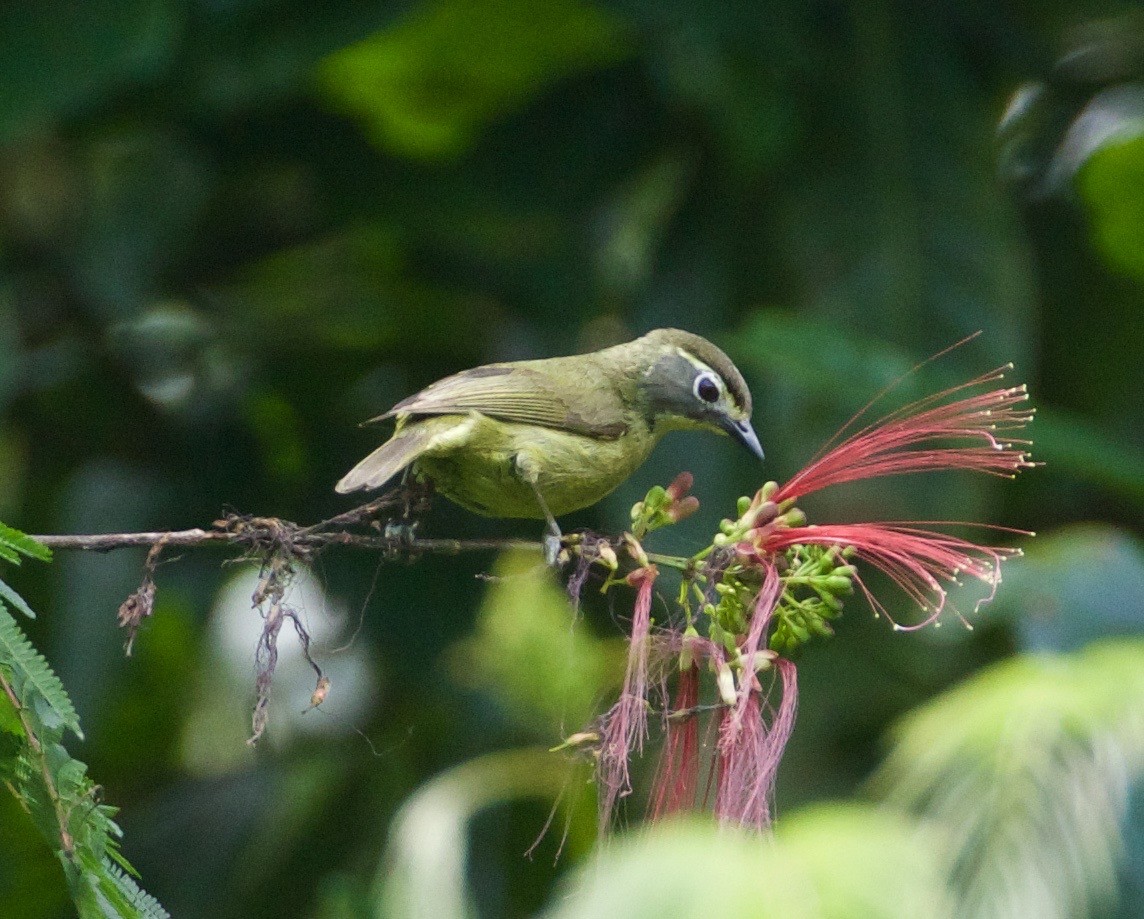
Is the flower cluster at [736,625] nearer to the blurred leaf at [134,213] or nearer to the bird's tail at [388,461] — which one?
the bird's tail at [388,461]

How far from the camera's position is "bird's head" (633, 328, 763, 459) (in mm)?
4684

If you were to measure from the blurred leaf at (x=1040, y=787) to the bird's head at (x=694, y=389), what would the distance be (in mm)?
1917

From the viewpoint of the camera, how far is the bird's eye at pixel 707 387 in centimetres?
467

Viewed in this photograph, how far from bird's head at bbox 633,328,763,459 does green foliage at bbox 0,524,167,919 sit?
98.5 inches

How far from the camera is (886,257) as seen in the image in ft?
20.4

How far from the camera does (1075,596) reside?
191 inches

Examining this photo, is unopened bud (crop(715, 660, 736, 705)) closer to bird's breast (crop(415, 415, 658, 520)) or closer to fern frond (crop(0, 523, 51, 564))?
fern frond (crop(0, 523, 51, 564))

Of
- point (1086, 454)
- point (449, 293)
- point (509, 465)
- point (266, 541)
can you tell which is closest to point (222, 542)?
point (266, 541)

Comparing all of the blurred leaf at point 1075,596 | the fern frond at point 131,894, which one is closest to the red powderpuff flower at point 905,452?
the fern frond at point 131,894

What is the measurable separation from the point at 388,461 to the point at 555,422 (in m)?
0.74

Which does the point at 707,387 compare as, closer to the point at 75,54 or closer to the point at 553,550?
the point at 553,550

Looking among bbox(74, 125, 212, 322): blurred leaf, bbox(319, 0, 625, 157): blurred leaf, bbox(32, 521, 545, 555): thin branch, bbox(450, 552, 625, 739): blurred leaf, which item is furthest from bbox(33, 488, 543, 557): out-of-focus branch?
bbox(319, 0, 625, 157): blurred leaf

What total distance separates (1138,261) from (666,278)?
1872 millimetres

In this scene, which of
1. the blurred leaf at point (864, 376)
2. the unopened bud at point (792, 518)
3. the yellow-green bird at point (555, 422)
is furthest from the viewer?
the blurred leaf at point (864, 376)
